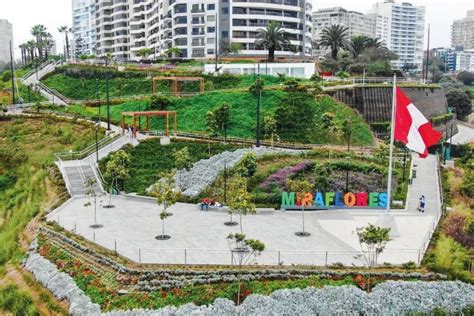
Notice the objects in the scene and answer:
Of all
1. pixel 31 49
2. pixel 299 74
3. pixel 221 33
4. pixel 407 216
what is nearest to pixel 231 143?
pixel 407 216

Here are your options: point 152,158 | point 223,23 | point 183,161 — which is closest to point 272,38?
point 223,23

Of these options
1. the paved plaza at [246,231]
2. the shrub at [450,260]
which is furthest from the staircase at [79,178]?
the shrub at [450,260]

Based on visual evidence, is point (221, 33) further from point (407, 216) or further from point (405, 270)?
point (405, 270)

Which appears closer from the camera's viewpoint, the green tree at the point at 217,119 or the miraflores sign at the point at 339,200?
the miraflores sign at the point at 339,200

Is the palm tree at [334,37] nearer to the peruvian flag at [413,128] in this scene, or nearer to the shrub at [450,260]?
the peruvian flag at [413,128]

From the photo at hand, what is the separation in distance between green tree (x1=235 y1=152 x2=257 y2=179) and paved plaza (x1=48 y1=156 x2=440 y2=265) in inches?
150

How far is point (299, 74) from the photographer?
263 feet

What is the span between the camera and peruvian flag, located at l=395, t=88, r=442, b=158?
26500mm

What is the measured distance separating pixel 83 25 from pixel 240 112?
14861cm

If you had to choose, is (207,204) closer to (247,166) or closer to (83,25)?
(247,166)

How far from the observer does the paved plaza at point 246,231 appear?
979 inches

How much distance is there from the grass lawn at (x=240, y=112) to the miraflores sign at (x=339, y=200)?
17859 millimetres

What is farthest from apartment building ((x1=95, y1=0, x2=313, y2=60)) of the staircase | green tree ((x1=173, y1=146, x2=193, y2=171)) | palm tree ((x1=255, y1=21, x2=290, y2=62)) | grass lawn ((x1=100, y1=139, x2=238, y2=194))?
green tree ((x1=173, y1=146, x2=193, y2=171))

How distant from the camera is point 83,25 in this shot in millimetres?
186125
